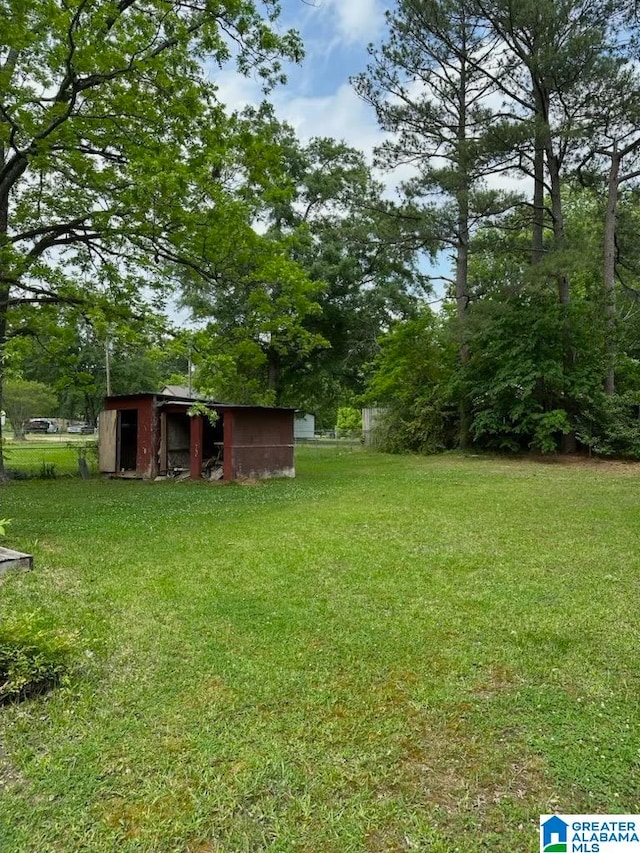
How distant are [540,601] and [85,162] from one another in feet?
31.2

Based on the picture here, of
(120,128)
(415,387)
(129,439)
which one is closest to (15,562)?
(120,128)

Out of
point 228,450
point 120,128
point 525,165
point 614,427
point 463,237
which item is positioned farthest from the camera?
point 463,237

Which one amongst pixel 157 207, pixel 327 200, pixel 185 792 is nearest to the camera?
pixel 185 792

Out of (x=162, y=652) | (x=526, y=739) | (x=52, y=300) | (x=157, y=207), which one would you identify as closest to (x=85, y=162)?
(x=157, y=207)

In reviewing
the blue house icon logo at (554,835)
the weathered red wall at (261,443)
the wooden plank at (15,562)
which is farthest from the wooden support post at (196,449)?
the blue house icon logo at (554,835)

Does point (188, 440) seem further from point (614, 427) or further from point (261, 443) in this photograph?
point (614, 427)

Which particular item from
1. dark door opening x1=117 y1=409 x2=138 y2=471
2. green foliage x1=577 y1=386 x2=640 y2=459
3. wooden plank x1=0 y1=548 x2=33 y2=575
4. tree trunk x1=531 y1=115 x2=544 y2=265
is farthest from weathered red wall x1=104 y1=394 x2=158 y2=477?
tree trunk x1=531 y1=115 x2=544 y2=265

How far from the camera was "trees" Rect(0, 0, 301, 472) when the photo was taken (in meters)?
7.67

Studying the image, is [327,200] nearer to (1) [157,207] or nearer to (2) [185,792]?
(1) [157,207]

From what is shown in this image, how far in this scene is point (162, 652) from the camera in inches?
112

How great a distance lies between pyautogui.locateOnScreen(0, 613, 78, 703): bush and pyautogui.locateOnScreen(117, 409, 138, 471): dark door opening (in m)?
10.5

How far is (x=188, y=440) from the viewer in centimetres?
1277

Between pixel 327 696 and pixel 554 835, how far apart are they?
3.35ft

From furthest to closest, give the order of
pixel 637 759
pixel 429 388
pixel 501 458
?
1. pixel 429 388
2. pixel 501 458
3. pixel 637 759
